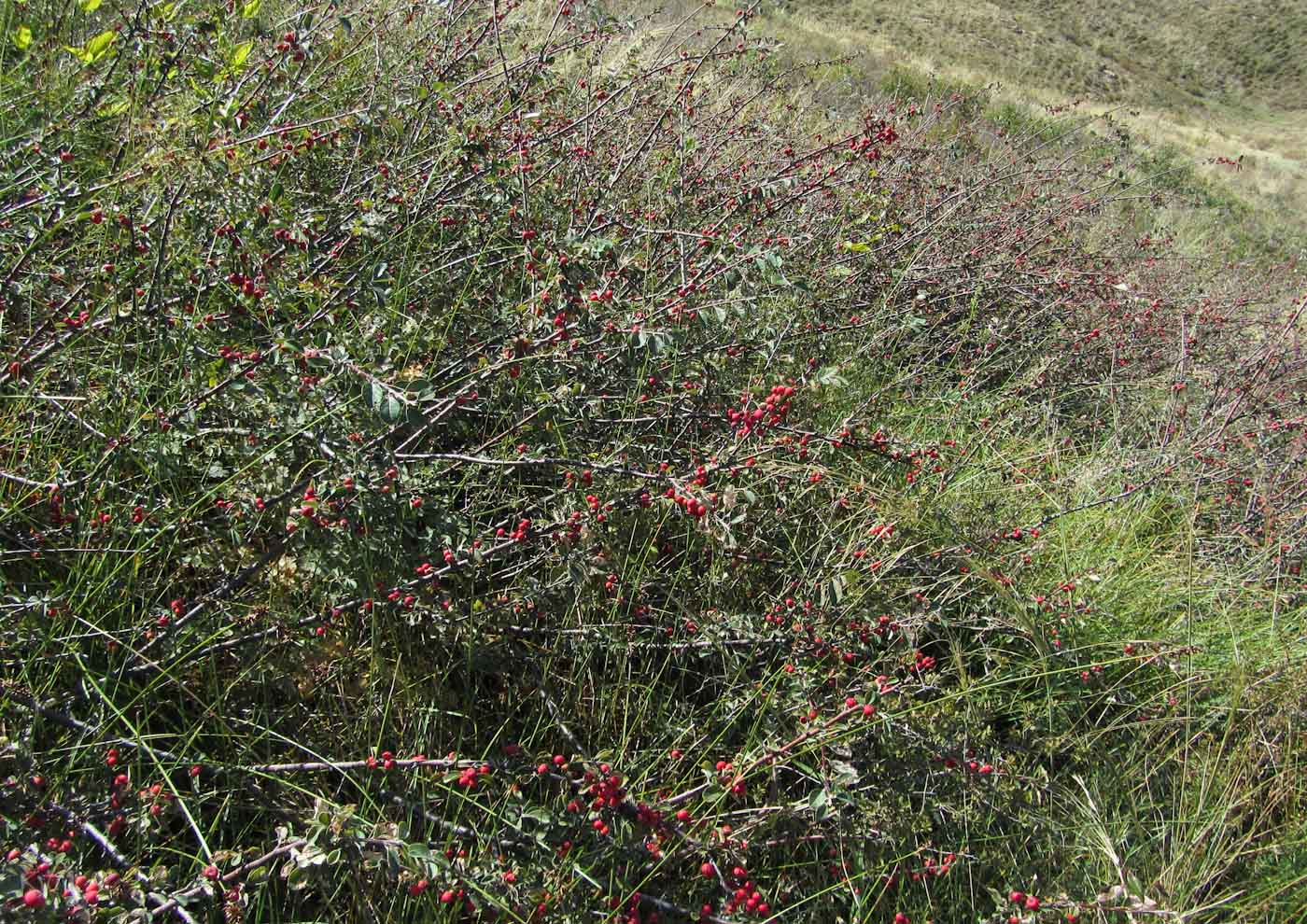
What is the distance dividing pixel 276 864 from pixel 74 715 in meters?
0.40

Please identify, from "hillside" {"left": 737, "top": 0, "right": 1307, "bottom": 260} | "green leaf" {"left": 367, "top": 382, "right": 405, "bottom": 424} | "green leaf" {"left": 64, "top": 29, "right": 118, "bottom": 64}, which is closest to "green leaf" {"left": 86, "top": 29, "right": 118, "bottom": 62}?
"green leaf" {"left": 64, "top": 29, "right": 118, "bottom": 64}

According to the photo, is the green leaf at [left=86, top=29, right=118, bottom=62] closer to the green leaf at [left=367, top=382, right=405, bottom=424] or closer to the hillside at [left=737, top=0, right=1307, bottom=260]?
the green leaf at [left=367, top=382, right=405, bottom=424]

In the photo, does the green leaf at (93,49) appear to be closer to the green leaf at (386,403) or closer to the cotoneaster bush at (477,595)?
the cotoneaster bush at (477,595)

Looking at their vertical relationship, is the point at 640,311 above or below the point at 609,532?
above

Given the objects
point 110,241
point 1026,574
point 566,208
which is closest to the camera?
point 110,241

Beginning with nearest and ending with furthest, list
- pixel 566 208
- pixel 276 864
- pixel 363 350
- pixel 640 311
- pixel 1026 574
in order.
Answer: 1. pixel 276 864
2. pixel 363 350
3. pixel 640 311
4. pixel 1026 574
5. pixel 566 208

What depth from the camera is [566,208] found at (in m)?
2.72

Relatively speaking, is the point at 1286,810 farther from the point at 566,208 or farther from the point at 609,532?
the point at 566,208

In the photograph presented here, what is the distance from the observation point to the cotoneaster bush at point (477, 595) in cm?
129

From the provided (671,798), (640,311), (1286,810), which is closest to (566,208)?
(640,311)

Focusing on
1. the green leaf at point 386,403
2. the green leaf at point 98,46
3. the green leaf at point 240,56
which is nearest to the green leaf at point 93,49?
the green leaf at point 98,46

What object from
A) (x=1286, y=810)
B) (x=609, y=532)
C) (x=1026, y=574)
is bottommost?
(x=1286, y=810)

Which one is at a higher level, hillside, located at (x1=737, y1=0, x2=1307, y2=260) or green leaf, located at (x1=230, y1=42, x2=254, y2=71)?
green leaf, located at (x1=230, y1=42, x2=254, y2=71)

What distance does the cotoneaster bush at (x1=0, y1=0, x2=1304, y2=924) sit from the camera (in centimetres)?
129
